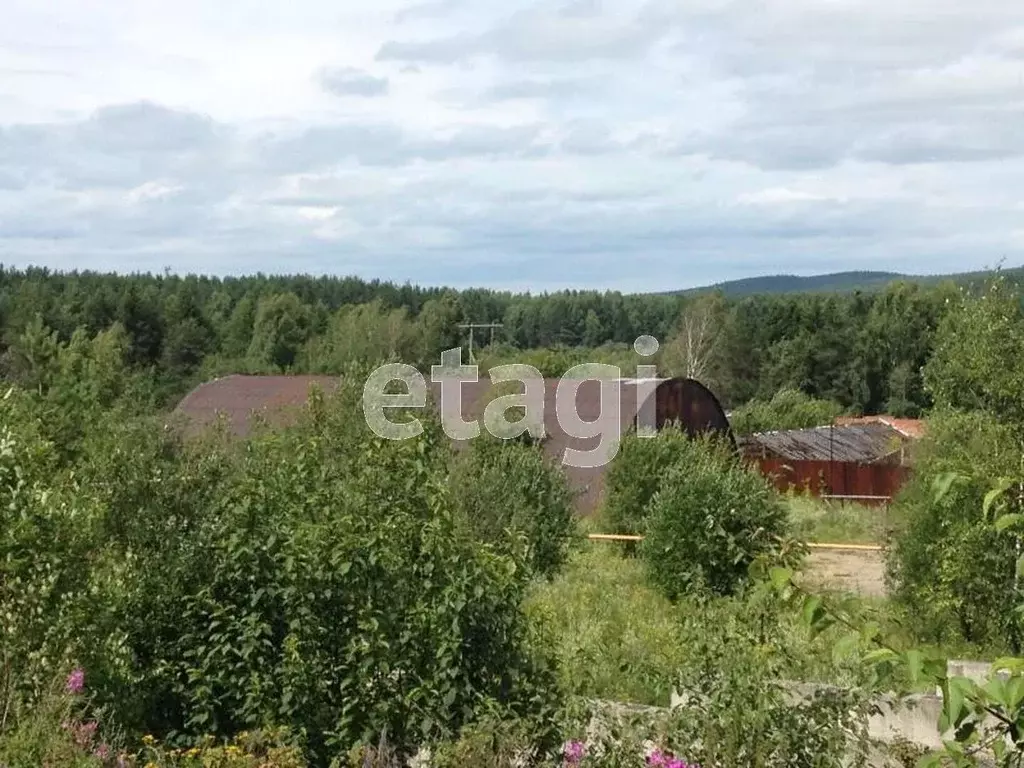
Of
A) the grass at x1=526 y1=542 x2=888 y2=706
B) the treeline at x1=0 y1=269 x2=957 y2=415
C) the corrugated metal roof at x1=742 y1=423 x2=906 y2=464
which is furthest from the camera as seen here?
the treeline at x1=0 y1=269 x2=957 y2=415

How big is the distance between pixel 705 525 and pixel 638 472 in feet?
15.7

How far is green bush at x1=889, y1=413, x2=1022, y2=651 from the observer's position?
472 inches

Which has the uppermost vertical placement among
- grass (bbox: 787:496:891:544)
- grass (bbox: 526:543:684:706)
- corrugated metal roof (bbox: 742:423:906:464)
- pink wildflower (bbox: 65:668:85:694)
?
pink wildflower (bbox: 65:668:85:694)

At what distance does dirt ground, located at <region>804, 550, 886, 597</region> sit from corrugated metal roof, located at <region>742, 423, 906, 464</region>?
32.6 ft

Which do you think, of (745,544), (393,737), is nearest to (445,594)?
(393,737)

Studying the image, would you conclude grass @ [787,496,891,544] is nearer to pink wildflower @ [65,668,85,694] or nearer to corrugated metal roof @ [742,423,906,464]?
corrugated metal roof @ [742,423,906,464]

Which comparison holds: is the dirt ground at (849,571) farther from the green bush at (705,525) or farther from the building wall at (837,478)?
the building wall at (837,478)

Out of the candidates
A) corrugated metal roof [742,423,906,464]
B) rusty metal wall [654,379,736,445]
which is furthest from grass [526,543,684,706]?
corrugated metal roof [742,423,906,464]

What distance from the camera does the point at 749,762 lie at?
4883 mm

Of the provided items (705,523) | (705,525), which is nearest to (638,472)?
(705,525)

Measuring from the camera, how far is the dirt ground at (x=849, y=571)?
18188 millimetres

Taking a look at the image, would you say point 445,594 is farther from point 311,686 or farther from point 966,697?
point 966,697

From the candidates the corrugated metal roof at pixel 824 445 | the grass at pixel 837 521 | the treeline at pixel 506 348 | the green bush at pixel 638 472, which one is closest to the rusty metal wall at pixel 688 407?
the grass at pixel 837 521

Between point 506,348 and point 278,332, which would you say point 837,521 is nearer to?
point 278,332
